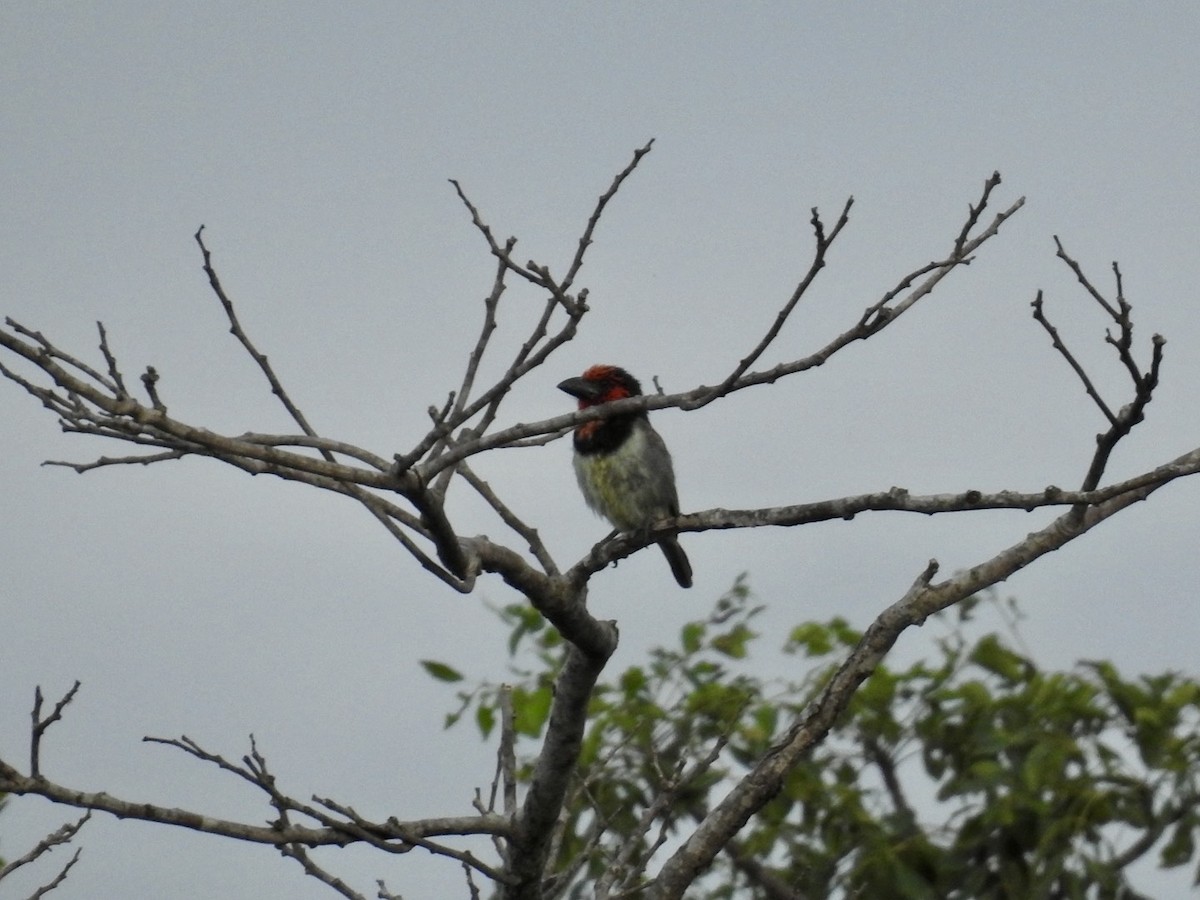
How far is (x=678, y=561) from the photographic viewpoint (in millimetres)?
7539

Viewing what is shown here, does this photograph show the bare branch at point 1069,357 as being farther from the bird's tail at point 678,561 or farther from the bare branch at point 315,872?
the bird's tail at point 678,561

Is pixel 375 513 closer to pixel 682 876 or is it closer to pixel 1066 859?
pixel 682 876

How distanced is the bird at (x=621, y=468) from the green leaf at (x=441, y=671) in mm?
995

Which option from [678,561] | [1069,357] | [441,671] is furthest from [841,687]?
[678,561]

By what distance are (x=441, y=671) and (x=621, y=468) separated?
1.15m

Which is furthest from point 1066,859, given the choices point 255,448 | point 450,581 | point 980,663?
point 255,448

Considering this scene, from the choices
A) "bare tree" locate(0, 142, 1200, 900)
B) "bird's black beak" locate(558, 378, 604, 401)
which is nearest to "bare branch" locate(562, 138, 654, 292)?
"bare tree" locate(0, 142, 1200, 900)

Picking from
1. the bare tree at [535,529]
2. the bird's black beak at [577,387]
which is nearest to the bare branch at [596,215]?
the bare tree at [535,529]

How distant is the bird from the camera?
6.40 meters

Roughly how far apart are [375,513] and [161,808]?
750mm

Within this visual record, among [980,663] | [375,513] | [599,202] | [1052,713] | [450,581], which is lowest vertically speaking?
[450,581]

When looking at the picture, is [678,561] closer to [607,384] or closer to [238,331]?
[607,384]

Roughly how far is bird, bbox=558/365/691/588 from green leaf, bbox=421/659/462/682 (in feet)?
3.26

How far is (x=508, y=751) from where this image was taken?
434 centimetres
